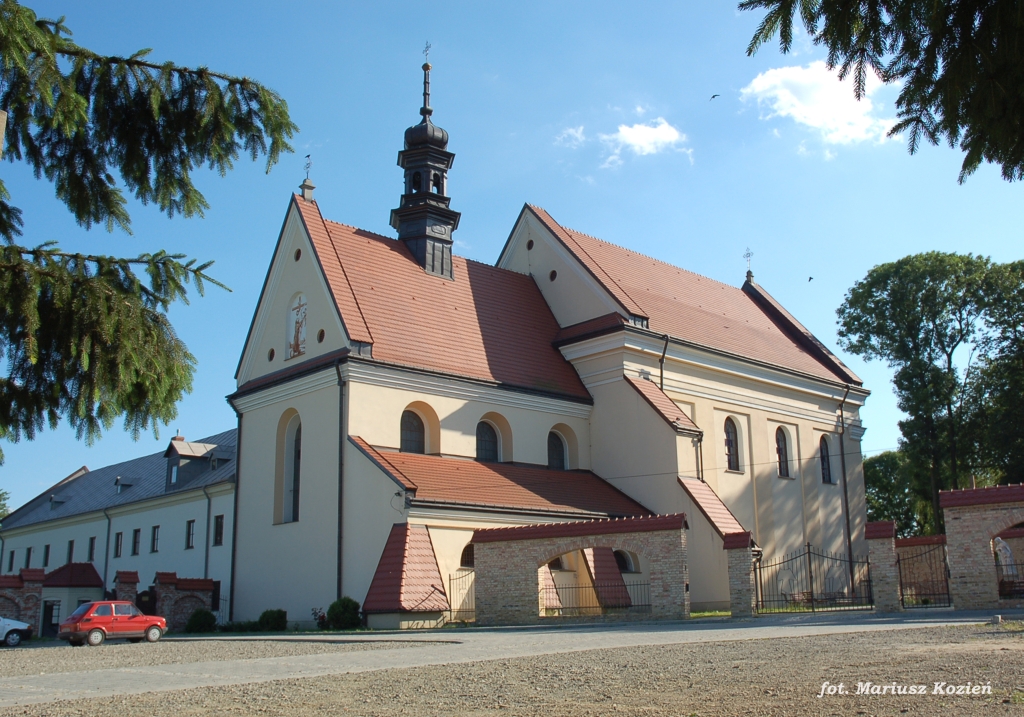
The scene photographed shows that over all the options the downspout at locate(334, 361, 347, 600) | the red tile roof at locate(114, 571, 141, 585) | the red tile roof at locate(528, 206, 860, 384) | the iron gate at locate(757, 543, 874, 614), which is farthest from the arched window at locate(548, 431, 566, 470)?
the red tile roof at locate(114, 571, 141, 585)

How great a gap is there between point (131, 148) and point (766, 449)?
92.4ft

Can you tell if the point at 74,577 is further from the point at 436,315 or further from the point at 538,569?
the point at 538,569

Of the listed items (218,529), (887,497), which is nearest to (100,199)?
(218,529)

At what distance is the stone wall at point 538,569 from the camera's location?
19.2 m

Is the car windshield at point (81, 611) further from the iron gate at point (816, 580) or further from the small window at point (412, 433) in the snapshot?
the iron gate at point (816, 580)

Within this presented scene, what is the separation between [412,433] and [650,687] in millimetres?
17537

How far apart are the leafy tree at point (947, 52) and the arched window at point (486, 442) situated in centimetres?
→ 2157

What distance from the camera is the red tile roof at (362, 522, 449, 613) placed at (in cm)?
2072

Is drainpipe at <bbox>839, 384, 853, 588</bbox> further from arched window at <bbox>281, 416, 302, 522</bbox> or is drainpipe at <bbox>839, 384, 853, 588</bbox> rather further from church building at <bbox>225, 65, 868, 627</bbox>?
arched window at <bbox>281, 416, 302, 522</bbox>

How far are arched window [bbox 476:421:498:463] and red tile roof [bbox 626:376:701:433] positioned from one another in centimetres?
436

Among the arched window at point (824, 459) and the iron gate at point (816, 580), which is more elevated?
the arched window at point (824, 459)

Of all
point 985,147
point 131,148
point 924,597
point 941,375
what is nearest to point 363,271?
point 924,597

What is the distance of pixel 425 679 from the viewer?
950cm

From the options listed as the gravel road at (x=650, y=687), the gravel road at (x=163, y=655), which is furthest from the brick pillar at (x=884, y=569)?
the gravel road at (x=163, y=655)
